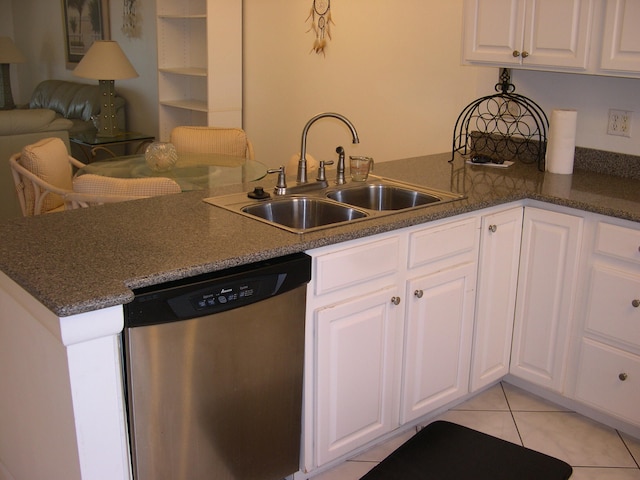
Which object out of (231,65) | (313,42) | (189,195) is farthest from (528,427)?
(231,65)

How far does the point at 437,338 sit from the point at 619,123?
132 cm

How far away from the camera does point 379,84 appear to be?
4.17 meters

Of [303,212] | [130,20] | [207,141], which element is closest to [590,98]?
[303,212]

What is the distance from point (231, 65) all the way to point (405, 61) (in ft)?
5.28

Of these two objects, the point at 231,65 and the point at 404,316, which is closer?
the point at 404,316

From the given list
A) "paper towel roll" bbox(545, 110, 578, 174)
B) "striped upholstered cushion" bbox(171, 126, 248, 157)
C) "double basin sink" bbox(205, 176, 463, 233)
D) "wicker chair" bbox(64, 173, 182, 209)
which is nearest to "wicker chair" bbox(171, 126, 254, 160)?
"striped upholstered cushion" bbox(171, 126, 248, 157)

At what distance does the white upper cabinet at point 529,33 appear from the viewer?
110 inches

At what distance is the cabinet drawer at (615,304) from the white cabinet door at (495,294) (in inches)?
12.8

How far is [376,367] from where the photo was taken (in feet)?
8.04

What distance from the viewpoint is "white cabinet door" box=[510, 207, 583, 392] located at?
276cm

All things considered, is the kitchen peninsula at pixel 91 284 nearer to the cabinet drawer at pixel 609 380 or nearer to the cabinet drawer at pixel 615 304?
the cabinet drawer at pixel 615 304

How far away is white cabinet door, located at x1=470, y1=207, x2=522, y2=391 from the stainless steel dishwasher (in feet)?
3.00

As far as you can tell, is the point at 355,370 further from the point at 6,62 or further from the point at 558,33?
the point at 6,62

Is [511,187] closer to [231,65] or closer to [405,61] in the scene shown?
[405,61]
